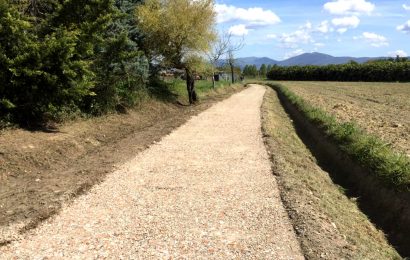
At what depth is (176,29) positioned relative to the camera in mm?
24484

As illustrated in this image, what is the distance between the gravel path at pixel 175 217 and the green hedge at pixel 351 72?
6983 centimetres

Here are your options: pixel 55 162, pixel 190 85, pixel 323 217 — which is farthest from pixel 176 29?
pixel 323 217

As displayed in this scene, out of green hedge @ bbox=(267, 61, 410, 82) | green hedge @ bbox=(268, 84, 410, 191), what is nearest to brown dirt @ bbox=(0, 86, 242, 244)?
green hedge @ bbox=(268, 84, 410, 191)

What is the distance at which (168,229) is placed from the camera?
647 centimetres

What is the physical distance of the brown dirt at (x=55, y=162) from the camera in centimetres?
705

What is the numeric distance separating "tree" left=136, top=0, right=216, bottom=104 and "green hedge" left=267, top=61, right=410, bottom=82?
56.3 meters

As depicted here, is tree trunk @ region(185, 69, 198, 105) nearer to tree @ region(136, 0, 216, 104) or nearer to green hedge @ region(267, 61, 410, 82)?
tree @ region(136, 0, 216, 104)

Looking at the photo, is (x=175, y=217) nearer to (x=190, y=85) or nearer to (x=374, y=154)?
(x=374, y=154)

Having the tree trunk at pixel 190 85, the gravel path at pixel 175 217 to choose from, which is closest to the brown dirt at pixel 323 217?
the gravel path at pixel 175 217

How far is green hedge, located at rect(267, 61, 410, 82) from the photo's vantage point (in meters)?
73.8

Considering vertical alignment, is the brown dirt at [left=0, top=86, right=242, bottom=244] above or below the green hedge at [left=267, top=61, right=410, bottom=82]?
above

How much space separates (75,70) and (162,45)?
499 inches

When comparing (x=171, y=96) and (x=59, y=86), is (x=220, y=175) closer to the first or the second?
(x=59, y=86)

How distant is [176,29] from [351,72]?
64.3 m
